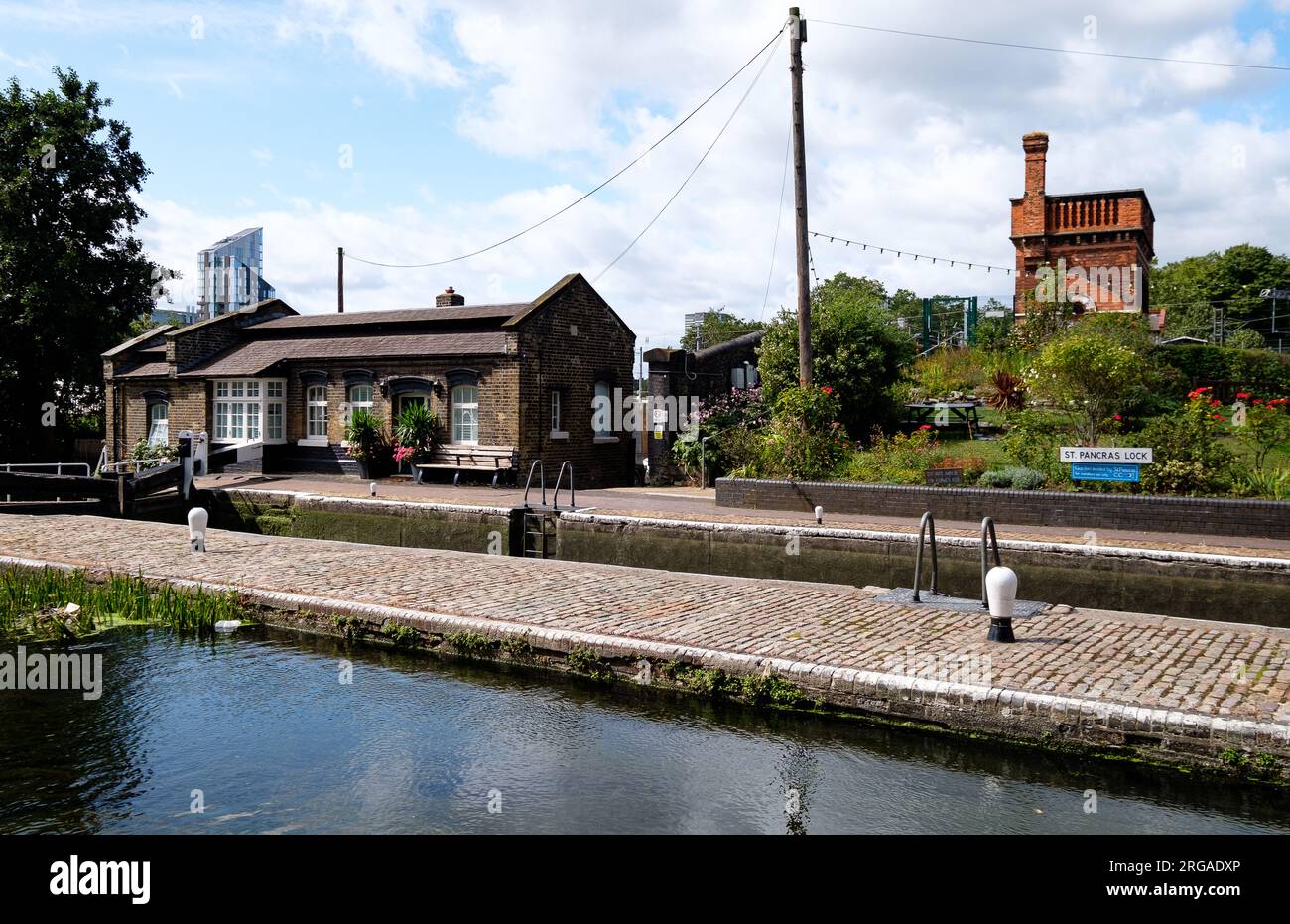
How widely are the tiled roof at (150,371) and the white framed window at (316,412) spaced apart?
4834 millimetres

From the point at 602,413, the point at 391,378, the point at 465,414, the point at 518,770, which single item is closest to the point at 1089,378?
the point at 602,413

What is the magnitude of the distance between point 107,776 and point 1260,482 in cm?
1499

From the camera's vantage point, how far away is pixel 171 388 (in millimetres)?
27312

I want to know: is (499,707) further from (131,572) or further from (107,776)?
(131,572)

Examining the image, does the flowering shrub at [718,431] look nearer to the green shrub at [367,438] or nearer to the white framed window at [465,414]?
the white framed window at [465,414]

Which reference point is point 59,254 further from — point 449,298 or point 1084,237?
point 1084,237

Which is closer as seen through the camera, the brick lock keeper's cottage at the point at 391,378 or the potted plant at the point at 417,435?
the brick lock keeper's cottage at the point at 391,378

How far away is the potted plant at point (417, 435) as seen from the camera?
22.6 m

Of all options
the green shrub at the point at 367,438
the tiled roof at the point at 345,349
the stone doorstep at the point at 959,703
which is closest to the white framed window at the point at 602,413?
the tiled roof at the point at 345,349

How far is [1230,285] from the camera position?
60500mm

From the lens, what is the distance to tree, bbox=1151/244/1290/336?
187ft

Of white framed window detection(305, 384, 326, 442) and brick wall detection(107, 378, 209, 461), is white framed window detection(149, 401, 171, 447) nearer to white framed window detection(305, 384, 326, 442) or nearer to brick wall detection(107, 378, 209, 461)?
brick wall detection(107, 378, 209, 461)

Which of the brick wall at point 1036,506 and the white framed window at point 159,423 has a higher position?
the white framed window at point 159,423

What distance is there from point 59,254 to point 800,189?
24006mm
